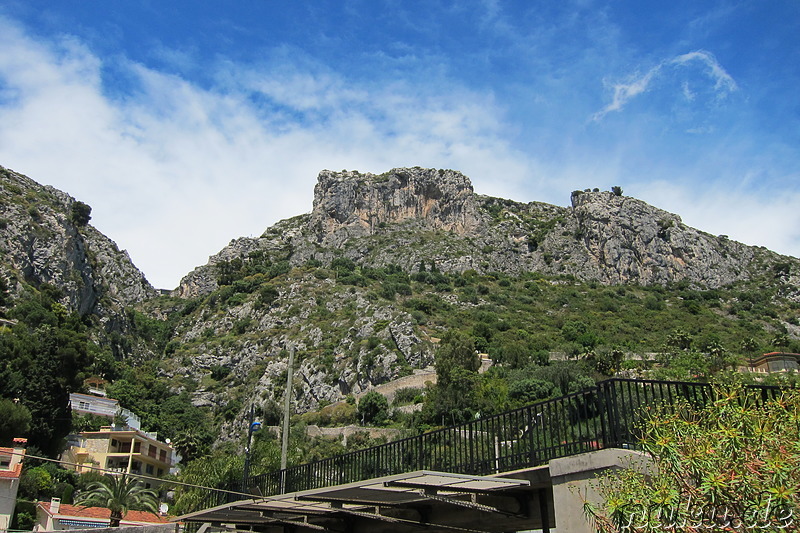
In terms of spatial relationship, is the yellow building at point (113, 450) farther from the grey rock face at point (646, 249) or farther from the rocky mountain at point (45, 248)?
the grey rock face at point (646, 249)

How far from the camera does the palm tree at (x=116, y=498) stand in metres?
37.8

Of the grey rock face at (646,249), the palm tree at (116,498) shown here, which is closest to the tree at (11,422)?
the palm tree at (116,498)

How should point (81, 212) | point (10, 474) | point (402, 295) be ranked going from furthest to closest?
point (81, 212)
point (402, 295)
point (10, 474)

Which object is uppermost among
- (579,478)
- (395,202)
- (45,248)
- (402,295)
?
Answer: (395,202)

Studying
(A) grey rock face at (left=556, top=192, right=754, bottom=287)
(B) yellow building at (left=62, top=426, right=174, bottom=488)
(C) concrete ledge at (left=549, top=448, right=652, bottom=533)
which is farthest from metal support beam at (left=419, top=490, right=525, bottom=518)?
(A) grey rock face at (left=556, top=192, right=754, bottom=287)

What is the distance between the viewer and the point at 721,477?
550 centimetres

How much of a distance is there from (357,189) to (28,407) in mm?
99723

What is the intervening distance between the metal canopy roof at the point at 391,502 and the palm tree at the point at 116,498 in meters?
27.1

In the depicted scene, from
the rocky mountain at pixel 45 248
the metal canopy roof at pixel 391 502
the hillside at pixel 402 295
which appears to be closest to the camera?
the metal canopy roof at pixel 391 502

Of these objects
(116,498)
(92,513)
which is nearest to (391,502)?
(92,513)

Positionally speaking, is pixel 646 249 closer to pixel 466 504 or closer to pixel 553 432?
pixel 553 432

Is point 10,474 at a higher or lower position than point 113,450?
lower

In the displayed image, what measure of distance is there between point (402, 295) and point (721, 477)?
99.1 m

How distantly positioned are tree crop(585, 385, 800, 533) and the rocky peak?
134 metres
